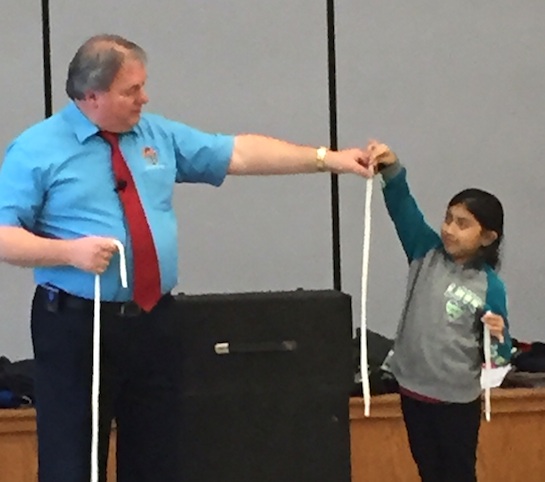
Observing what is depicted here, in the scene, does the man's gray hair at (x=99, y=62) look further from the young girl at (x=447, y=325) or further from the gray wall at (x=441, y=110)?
the gray wall at (x=441, y=110)

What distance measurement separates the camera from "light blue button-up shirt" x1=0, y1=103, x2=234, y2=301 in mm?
1568

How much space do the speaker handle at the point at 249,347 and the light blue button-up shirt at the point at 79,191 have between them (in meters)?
0.23

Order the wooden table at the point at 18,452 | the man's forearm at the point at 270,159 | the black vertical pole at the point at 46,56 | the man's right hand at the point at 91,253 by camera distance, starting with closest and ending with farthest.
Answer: the man's right hand at the point at 91,253, the man's forearm at the point at 270,159, the wooden table at the point at 18,452, the black vertical pole at the point at 46,56

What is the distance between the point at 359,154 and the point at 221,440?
0.60 metres

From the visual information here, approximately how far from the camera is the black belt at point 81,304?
1614mm

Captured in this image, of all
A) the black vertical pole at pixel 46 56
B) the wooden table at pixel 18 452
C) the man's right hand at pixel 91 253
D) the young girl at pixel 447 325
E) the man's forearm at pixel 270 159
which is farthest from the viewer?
the black vertical pole at pixel 46 56

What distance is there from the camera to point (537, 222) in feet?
9.55

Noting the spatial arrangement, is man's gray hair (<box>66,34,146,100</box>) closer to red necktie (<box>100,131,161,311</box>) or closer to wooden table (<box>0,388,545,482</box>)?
red necktie (<box>100,131,161,311</box>)

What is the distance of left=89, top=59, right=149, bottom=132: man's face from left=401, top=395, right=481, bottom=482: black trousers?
84 cm

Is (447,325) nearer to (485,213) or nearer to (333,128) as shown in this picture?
(485,213)

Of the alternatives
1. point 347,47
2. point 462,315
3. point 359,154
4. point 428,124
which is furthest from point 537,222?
point 359,154

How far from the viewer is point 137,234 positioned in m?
1.60

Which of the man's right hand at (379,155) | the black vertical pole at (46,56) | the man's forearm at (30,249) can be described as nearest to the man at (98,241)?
the man's forearm at (30,249)

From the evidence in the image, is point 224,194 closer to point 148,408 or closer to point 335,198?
point 335,198
